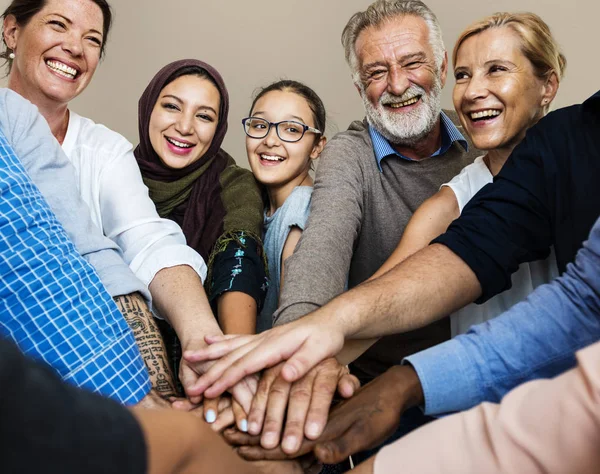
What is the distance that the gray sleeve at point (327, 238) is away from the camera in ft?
4.82

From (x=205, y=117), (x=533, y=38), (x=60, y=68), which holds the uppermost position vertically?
(x=533, y=38)

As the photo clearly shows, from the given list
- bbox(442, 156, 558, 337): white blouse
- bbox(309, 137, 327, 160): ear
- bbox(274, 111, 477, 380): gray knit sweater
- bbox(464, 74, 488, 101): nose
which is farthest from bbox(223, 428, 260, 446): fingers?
bbox(309, 137, 327, 160): ear

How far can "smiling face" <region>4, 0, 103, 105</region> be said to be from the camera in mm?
1978

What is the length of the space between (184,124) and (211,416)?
1265mm

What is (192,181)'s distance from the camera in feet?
7.16

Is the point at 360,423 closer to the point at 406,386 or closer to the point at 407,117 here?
the point at 406,386

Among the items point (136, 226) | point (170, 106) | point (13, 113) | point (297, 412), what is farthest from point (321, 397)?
point (170, 106)

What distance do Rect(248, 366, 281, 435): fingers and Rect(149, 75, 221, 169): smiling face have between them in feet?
3.81

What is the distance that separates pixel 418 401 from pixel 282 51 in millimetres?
3115

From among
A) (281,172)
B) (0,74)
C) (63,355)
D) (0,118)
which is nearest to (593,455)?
(63,355)

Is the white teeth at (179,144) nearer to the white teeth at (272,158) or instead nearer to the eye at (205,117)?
the eye at (205,117)

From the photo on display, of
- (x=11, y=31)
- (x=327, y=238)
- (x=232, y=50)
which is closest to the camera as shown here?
(x=327, y=238)

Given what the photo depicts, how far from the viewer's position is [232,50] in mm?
3871

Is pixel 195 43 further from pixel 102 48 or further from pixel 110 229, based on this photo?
pixel 110 229
